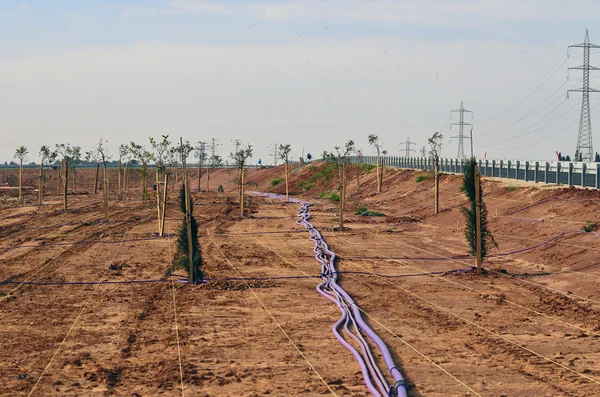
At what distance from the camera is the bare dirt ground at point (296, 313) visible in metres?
11.4

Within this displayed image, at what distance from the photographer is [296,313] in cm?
1639

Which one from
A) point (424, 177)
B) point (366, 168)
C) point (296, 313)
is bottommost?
point (296, 313)

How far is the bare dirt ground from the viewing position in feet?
37.5

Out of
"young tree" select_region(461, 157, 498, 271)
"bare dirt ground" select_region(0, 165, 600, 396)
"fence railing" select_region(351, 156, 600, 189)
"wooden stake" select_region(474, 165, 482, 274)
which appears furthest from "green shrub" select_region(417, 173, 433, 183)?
"wooden stake" select_region(474, 165, 482, 274)

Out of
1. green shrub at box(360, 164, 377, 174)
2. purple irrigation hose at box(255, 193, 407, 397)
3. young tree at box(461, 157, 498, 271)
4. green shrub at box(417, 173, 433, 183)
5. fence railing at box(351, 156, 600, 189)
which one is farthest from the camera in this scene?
green shrub at box(360, 164, 377, 174)

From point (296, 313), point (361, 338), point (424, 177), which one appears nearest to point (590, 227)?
point (296, 313)

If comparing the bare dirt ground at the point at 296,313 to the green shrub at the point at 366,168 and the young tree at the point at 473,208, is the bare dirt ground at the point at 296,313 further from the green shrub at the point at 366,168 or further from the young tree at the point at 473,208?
the green shrub at the point at 366,168

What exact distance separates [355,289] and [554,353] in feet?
23.1

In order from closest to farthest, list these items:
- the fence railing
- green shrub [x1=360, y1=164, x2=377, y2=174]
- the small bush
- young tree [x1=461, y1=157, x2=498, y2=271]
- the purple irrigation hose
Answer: the purple irrigation hose → young tree [x1=461, y1=157, x2=498, y2=271] → the small bush → the fence railing → green shrub [x1=360, y1=164, x2=377, y2=174]

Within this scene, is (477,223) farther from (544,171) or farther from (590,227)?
(544,171)

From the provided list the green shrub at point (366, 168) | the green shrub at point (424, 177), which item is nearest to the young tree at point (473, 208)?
the green shrub at point (424, 177)

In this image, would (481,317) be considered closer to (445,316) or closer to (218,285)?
(445,316)

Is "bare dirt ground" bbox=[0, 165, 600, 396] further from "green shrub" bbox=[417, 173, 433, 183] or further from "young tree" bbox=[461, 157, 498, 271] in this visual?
"green shrub" bbox=[417, 173, 433, 183]

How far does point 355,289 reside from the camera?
19.5 m
